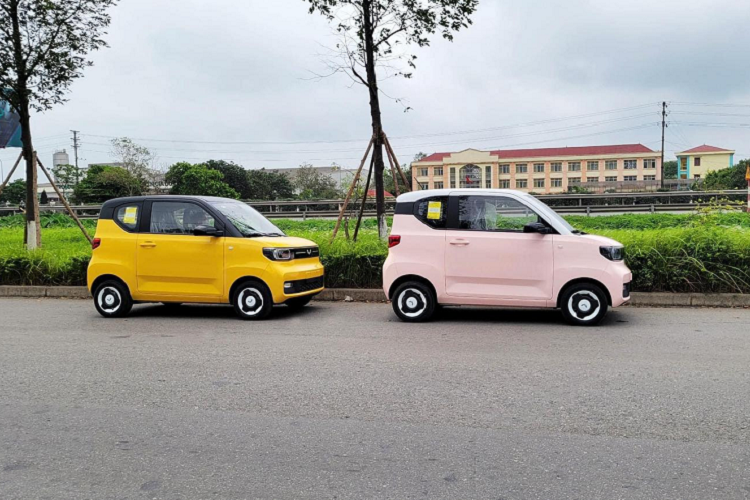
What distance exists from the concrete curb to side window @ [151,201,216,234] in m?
2.73

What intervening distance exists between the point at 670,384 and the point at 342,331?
3.91 meters

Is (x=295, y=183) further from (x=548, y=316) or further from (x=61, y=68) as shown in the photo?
(x=548, y=316)

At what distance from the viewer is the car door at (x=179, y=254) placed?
29.8ft

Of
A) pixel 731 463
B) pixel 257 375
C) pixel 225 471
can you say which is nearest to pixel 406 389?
pixel 257 375

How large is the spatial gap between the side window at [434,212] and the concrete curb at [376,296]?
2.48 metres

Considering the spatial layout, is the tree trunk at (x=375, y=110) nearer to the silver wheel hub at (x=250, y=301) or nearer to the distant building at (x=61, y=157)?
the silver wheel hub at (x=250, y=301)

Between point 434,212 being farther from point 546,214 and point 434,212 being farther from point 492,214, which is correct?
point 546,214

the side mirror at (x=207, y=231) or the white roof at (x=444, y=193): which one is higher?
the white roof at (x=444, y=193)

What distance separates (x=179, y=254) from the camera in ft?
30.1

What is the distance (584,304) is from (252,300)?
174 inches

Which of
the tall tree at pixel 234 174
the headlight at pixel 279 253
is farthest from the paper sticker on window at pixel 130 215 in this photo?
the tall tree at pixel 234 174

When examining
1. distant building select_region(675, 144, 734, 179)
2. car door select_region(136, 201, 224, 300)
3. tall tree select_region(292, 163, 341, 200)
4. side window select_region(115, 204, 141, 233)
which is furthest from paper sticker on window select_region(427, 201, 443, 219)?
distant building select_region(675, 144, 734, 179)

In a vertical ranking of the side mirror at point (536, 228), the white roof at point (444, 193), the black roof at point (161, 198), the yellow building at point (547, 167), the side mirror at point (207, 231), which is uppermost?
the yellow building at point (547, 167)

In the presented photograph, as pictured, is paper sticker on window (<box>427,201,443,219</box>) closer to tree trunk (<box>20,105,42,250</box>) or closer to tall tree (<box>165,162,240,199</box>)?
tree trunk (<box>20,105,42,250</box>)
